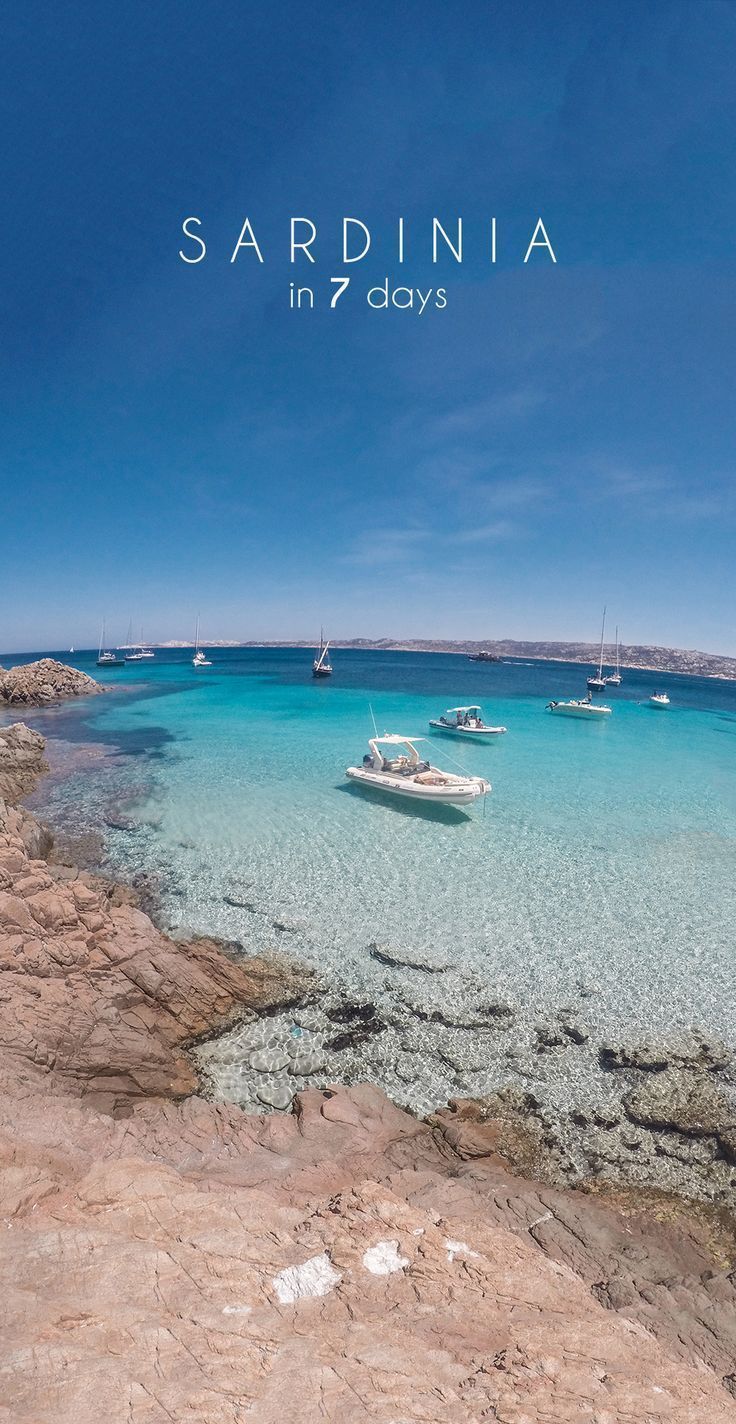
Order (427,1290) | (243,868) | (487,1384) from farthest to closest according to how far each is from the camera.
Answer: (243,868)
(427,1290)
(487,1384)

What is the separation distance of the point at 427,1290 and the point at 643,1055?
6.99m

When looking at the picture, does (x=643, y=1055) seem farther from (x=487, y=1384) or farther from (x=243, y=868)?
(x=243, y=868)

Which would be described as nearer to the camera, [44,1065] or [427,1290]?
[427,1290]

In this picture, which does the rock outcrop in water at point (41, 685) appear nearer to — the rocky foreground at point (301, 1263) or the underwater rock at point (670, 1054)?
the rocky foreground at point (301, 1263)

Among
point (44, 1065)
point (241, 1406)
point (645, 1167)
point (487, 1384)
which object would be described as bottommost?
point (645, 1167)

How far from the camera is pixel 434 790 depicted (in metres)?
21.7

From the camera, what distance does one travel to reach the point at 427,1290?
4457 mm

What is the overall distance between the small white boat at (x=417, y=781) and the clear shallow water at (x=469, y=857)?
0.69m

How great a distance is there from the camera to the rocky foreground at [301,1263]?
3312mm

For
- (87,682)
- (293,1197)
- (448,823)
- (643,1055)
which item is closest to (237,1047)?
(293,1197)

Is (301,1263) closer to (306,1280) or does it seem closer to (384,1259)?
(306,1280)

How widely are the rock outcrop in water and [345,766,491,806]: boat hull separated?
42.8 meters

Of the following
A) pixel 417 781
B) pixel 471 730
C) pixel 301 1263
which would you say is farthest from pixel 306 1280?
pixel 471 730

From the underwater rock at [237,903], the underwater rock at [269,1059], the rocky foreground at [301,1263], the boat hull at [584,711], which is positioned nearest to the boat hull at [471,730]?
the boat hull at [584,711]
